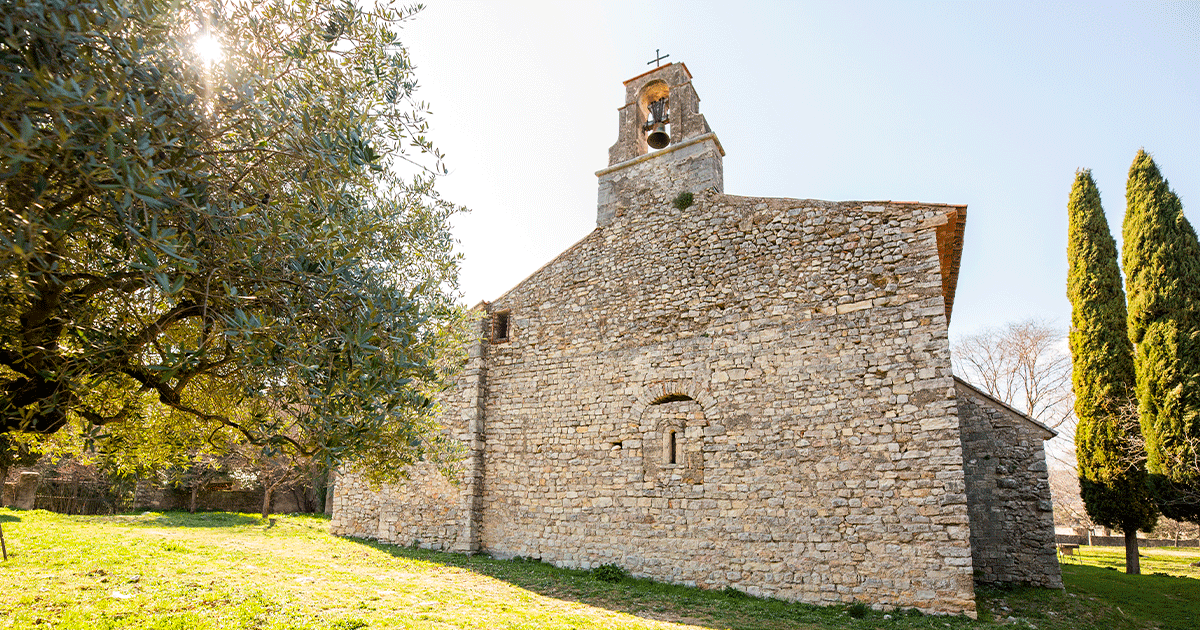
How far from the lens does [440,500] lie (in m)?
12.5

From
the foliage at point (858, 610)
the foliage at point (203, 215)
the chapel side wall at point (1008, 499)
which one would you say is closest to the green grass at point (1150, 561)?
the chapel side wall at point (1008, 499)

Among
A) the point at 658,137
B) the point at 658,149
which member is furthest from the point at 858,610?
the point at 658,137

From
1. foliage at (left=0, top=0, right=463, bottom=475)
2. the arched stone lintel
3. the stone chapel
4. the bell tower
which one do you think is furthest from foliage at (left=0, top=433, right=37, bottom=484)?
the bell tower

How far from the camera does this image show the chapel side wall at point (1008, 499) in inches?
399

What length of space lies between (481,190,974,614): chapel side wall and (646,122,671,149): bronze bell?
1.60 meters

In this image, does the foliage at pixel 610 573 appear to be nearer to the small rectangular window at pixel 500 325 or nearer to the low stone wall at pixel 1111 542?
the small rectangular window at pixel 500 325

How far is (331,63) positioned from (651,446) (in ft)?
26.0

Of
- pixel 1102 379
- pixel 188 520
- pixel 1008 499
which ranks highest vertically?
pixel 1102 379

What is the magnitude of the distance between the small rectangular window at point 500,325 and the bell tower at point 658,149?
3140 mm

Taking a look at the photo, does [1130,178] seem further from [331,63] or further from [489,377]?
[331,63]

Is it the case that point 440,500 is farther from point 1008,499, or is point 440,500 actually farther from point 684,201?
point 1008,499

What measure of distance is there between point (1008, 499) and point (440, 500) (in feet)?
36.3

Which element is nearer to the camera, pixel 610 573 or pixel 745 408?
pixel 745 408

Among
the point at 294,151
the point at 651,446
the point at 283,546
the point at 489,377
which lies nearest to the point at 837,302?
the point at 651,446
